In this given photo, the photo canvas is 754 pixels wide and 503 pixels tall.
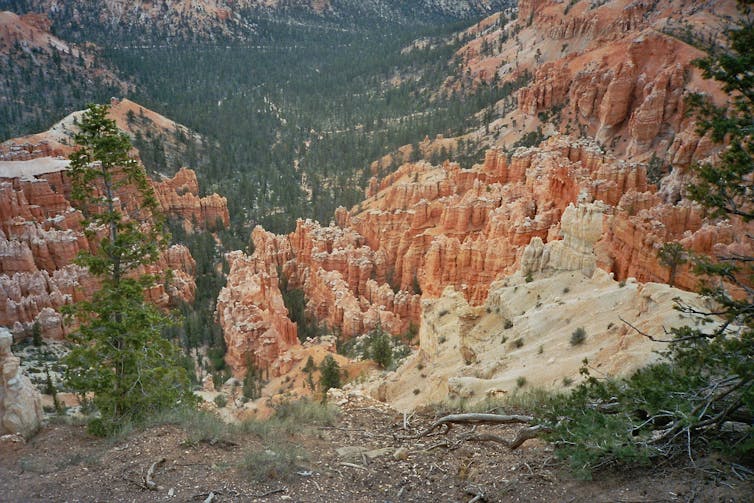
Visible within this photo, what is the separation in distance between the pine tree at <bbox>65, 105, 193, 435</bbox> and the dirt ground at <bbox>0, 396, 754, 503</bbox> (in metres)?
0.89

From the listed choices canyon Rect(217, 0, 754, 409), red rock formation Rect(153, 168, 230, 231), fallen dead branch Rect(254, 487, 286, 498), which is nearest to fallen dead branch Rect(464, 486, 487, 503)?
fallen dead branch Rect(254, 487, 286, 498)

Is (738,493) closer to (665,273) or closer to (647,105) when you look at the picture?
(665,273)

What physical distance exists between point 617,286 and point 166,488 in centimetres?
1164

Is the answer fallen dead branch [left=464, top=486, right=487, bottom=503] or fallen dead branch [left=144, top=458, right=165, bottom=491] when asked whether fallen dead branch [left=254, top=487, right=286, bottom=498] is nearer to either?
fallen dead branch [left=144, top=458, right=165, bottom=491]

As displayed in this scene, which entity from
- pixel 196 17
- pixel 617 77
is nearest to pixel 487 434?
pixel 617 77

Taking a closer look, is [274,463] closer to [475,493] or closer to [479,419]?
[475,493]

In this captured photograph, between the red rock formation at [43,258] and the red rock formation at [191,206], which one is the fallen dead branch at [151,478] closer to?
the red rock formation at [43,258]

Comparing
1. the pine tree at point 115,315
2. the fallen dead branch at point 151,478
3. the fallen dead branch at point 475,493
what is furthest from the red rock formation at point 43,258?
the fallen dead branch at point 475,493

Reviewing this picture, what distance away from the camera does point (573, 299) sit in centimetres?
1427

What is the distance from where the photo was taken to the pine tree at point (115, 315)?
355 inches

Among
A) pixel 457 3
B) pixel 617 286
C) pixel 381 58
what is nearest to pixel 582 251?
pixel 617 286

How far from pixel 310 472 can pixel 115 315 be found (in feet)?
16.6

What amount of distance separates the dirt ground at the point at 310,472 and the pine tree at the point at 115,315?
0.89 metres

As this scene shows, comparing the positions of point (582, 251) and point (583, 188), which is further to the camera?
point (583, 188)
